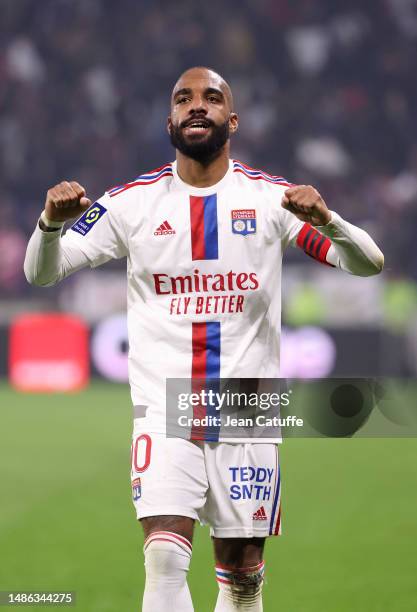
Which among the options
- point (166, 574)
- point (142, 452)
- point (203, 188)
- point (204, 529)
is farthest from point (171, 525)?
point (204, 529)

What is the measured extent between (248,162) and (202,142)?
1471 cm

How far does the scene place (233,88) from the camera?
19.2m

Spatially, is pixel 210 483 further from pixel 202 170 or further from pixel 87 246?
pixel 202 170

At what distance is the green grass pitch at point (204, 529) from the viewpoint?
202 inches

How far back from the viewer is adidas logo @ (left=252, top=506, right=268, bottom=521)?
3.63 meters

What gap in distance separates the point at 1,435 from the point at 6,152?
9157 mm

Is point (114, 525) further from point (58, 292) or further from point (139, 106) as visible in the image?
point (139, 106)

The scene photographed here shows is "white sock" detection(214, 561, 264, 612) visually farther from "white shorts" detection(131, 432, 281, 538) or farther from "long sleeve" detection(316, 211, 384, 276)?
"long sleeve" detection(316, 211, 384, 276)

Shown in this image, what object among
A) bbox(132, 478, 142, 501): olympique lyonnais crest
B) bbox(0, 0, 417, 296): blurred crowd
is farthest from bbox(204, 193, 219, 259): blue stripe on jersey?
bbox(0, 0, 417, 296): blurred crowd

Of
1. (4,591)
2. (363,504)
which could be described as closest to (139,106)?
(363,504)

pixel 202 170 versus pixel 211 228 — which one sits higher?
pixel 202 170

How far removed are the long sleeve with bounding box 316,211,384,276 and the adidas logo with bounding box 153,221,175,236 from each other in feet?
1.62

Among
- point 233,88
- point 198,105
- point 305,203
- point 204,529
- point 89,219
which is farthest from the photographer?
point 233,88

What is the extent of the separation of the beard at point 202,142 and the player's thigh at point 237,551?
1.25 metres
